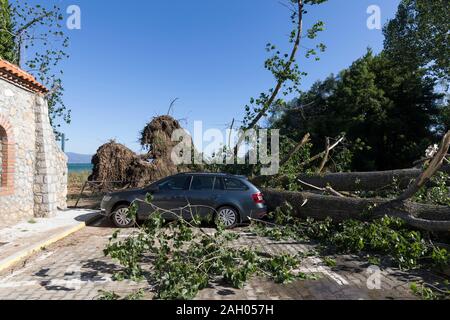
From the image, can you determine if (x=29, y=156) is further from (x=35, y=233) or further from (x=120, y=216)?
(x=120, y=216)

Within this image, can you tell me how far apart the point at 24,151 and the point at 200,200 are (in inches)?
210

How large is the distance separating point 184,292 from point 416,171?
8.03 metres

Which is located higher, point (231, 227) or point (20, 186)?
point (20, 186)

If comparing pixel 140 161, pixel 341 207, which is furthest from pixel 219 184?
Answer: pixel 140 161

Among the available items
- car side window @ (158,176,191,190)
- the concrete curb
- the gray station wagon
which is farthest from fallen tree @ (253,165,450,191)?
the concrete curb

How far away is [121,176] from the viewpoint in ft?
63.9

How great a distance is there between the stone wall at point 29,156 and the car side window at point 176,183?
365 cm

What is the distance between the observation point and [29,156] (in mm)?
10156

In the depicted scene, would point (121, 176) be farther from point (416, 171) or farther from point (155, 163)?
point (416, 171)

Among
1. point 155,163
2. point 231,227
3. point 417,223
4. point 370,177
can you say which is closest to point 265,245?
point 231,227

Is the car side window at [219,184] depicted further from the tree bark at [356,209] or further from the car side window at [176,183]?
the tree bark at [356,209]

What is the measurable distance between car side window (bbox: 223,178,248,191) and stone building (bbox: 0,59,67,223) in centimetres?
544

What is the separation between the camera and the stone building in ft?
29.6

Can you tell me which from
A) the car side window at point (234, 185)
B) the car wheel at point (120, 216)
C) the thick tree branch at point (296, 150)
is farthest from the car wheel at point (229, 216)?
the thick tree branch at point (296, 150)
